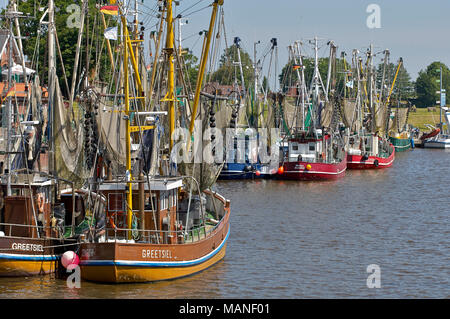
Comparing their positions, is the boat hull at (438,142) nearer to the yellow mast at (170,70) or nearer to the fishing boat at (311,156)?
the fishing boat at (311,156)

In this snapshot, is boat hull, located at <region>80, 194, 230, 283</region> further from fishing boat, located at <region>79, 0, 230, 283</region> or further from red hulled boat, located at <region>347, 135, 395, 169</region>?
red hulled boat, located at <region>347, 135, 395, 169</region>

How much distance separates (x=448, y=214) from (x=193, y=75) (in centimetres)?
8648

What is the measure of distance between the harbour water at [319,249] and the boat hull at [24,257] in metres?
0.37

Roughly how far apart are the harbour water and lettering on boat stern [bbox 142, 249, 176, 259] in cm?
112

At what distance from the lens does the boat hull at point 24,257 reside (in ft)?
108

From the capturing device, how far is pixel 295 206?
59.4 metres

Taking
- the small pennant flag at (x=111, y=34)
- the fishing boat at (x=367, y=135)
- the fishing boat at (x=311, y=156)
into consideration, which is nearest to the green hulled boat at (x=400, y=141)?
the fishing boat at (x=367, y=135)

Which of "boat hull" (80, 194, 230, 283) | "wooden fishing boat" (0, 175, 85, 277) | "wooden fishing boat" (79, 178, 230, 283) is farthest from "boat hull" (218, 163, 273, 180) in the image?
"boat hull" (80, 194, 230, 283)

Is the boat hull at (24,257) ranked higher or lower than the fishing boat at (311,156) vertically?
lower

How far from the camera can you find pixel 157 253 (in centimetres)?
3262

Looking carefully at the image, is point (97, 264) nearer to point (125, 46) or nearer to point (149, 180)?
point (149, 180)

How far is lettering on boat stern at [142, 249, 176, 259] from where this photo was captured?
32.2 m

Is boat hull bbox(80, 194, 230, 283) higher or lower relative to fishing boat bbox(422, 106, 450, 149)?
lower

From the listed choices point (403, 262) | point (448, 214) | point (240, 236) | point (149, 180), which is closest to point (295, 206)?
point (448, 214)
